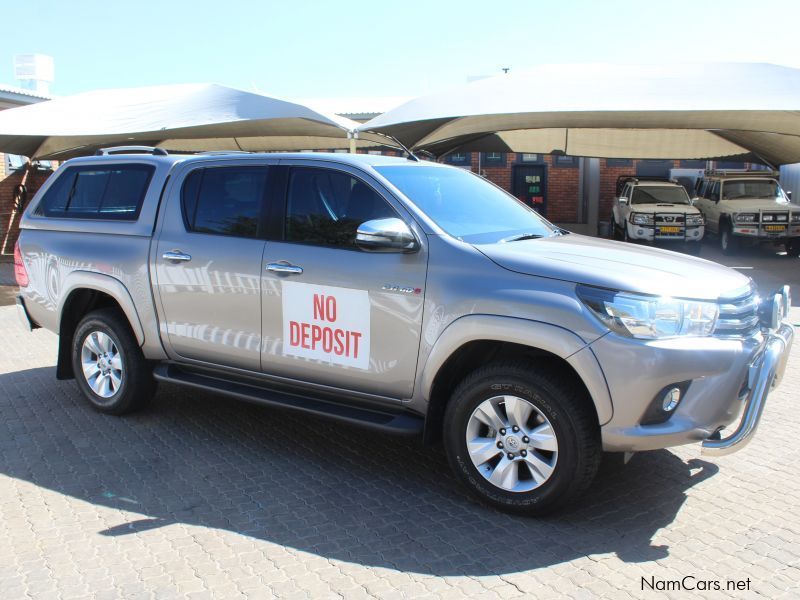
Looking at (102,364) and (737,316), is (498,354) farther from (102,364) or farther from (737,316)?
(102,364)

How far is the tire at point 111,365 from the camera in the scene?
5422mm

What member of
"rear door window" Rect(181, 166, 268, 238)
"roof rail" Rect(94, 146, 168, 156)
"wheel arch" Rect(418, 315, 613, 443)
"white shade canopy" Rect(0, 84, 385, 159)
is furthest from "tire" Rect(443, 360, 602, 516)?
"white shade canopy" Rect(0, 84, 385, 159)

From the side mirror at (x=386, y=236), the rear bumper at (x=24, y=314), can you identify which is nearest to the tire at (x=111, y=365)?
the rear bumper at (x=24, y=314)

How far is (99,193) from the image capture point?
5688 millimetres

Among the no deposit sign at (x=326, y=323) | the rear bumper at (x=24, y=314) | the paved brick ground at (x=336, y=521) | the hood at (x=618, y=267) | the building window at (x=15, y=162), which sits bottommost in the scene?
the paved brick ground at (x=336, y=521)

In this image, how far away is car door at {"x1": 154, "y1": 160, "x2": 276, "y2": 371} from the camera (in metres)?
4.73

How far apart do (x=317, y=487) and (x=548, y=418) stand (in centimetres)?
145

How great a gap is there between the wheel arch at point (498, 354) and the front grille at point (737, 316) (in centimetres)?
68

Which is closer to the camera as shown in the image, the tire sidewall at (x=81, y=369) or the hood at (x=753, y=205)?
the tire sidewall at (x=81, y=369)

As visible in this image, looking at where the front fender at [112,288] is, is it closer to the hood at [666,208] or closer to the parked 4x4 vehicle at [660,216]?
the parked 4x4 vehicle at [660,216]

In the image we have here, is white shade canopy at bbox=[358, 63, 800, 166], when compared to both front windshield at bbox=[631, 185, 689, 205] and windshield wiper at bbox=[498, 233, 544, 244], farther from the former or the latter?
windshield wiper at bbox=[498, 233, 544, 244]

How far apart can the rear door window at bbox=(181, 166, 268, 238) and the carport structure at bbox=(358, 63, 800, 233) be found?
28.9 feet

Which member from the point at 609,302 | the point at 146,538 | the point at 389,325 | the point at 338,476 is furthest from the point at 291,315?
the point at 609,302

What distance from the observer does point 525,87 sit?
13883mm
